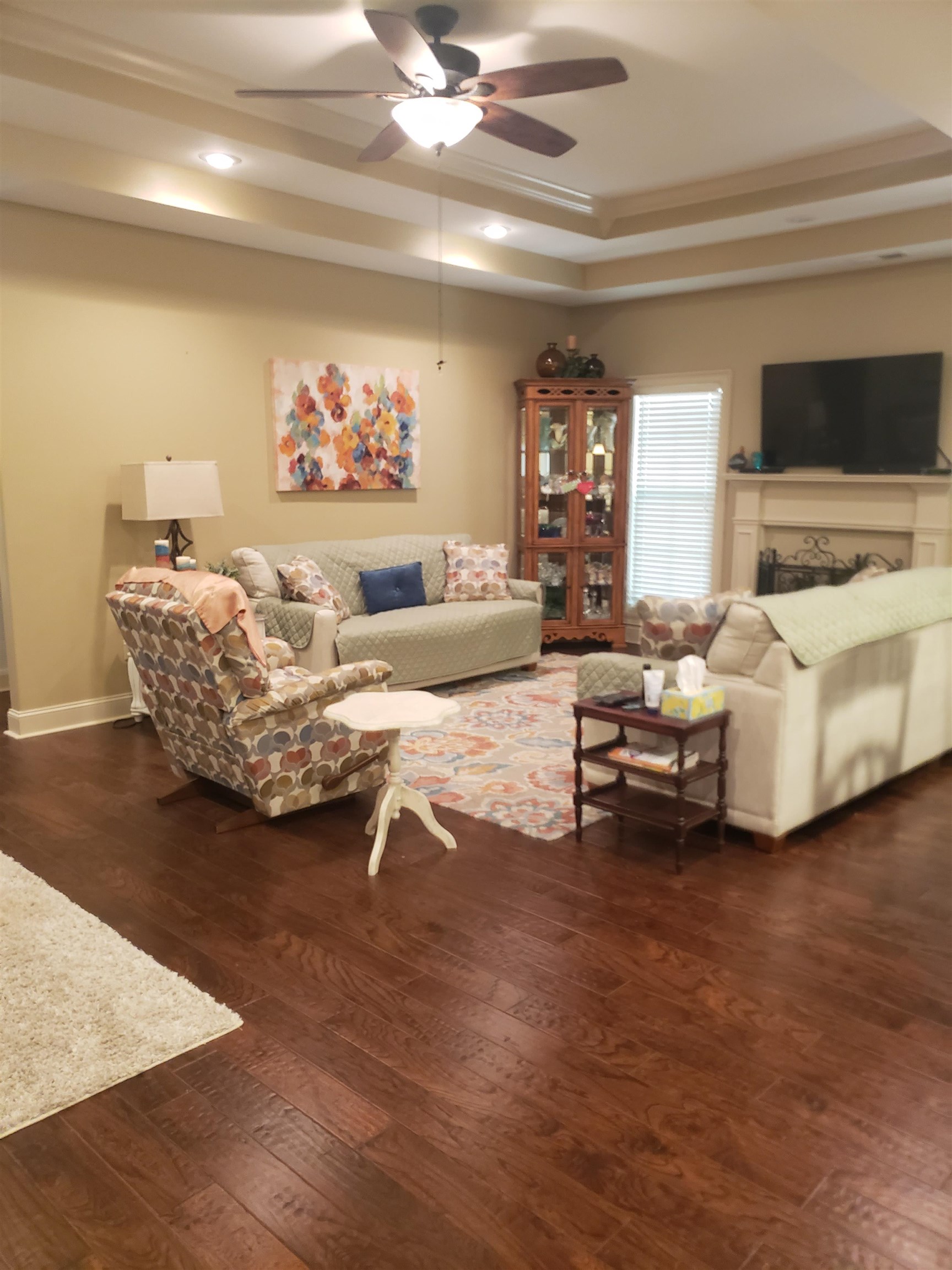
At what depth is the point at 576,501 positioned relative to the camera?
23.9ft

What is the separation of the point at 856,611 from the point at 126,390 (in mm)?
3951

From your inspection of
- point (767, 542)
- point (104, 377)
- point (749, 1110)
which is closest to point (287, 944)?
point (749, 1110)

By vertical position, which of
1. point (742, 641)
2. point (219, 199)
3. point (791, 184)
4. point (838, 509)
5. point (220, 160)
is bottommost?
point (742, 641)

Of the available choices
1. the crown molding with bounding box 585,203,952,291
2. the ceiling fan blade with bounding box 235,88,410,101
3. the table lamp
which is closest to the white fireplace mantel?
the crown molding with bounding box 585,203,952,291

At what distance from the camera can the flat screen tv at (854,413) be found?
615 centimetres

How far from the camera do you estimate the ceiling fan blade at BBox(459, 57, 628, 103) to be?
3.25m

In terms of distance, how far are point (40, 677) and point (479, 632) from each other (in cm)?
254

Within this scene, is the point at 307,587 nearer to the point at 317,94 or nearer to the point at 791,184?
the point at 317,94

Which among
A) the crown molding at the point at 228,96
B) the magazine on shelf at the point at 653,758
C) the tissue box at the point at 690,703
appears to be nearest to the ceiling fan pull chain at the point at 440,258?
the crown molding at the point at 228,96

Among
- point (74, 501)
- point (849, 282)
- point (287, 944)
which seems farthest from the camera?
point (849, 282)

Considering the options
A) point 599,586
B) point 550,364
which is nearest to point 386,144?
point 550,364

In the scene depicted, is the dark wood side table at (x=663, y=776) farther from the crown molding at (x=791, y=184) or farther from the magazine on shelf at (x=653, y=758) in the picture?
the crown molding at (x=791, y=184)

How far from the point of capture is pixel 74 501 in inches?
200

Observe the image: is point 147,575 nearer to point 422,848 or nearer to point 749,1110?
point 422,848
